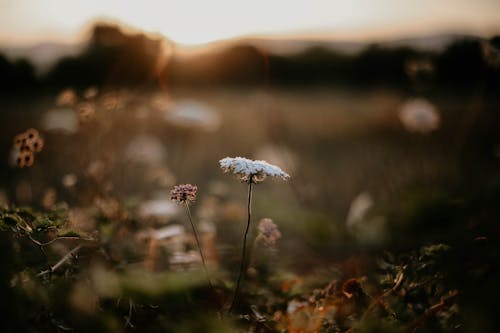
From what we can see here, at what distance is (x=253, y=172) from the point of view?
1.12 metres

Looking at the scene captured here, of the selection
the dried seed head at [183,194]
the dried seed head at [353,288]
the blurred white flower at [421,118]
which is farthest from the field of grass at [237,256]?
the blurred white flower at [421,118]

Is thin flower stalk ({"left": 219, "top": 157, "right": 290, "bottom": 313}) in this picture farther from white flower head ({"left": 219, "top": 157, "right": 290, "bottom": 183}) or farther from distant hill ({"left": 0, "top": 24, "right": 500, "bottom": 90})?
distant hill ({"left": 0, "top": 24, "right": 500, "bottom": 90})

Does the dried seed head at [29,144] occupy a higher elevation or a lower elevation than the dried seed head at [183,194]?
lower

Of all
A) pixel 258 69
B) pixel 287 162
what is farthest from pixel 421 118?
pixel 258 69

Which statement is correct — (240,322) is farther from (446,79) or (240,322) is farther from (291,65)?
(291,65)

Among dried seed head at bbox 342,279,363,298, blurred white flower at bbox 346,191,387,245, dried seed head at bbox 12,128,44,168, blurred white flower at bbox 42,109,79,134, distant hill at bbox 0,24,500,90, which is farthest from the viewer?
distant hill at bbox 0,24,500,90

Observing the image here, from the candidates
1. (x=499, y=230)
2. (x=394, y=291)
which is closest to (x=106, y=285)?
(x=394, y=291)

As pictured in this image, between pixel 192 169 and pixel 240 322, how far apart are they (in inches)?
151

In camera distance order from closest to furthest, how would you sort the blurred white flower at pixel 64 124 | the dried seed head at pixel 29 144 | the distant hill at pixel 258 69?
the dried seed head at pixel 29 144
the blurred white flower at pixel 64 124
the distant hill at pixel 258 69

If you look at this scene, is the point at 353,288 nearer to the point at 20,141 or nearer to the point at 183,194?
the point at 183,194

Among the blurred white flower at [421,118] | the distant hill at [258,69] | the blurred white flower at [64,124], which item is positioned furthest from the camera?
the distant hill at [258,69]

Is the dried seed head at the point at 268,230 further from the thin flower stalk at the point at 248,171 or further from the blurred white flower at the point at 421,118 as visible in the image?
the blurred white flower at the point at 421,118

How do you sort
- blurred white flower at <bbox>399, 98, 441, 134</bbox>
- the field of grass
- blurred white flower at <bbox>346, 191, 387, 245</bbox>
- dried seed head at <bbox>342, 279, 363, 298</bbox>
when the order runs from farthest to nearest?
blurred white flower at <bbox>399, 98, 441, 134</bbox> → dried seed head at <bbox>342, 279, 363, 298</bbox> → blurred white flower at <bbox>346, 191, 387, 245</bbox> → the field of grass

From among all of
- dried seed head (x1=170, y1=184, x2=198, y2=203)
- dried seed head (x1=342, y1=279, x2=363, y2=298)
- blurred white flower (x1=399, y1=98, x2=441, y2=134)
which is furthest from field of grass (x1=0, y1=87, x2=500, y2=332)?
blurred white flower (x1=399, y1=98, x2=441, y2=134)
